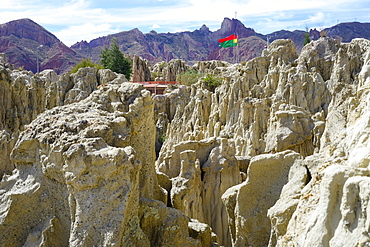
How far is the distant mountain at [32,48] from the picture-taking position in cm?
6706

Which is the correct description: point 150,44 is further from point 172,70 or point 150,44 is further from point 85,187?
point 85,187

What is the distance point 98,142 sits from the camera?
6777 mm

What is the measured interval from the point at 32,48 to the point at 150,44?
41.2 metres

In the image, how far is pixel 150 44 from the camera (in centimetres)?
11088

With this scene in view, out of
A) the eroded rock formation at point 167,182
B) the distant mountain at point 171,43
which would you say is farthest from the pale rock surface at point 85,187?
the distant mountain at point 171,43

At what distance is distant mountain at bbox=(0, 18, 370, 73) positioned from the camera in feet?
235

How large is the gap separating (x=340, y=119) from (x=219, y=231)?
424 centimetres

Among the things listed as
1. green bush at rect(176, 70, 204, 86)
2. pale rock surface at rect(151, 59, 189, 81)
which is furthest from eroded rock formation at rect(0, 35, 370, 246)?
pale rock surface at rect(151, 59, 189, 81)

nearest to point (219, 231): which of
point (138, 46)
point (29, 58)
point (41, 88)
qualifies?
point (41, 88)

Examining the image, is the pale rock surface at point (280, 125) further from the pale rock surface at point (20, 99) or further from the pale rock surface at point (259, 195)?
the pale rock surface at point (20, 99)

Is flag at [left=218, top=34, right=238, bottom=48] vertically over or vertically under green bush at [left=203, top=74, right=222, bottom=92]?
over

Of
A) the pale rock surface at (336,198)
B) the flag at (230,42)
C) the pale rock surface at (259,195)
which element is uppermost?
the flag at (230,42)

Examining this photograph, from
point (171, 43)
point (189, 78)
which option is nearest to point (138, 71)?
point (189, 78)

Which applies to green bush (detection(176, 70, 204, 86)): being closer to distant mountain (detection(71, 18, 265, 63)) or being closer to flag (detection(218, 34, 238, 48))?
flag (detection(218, 34, 238, 48))
